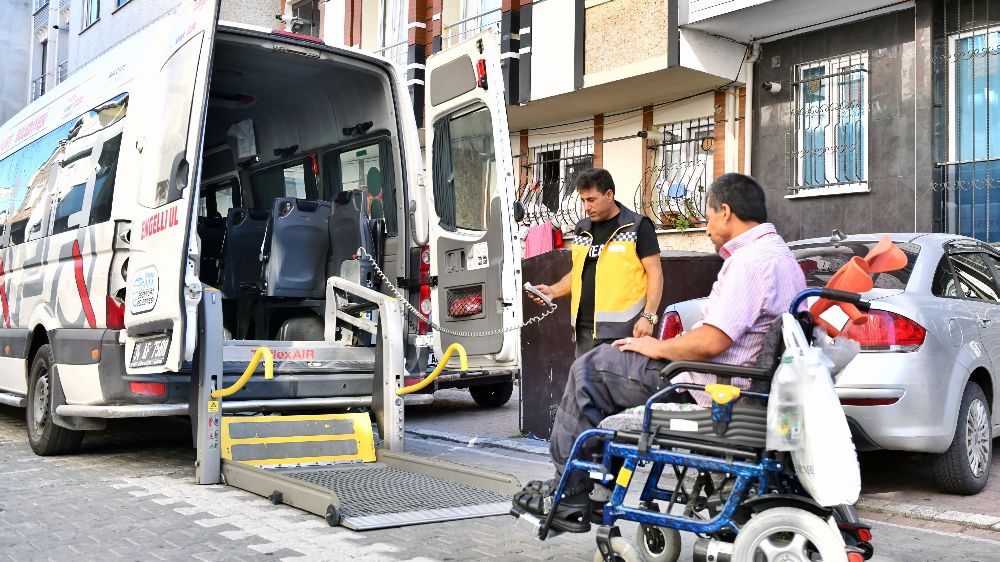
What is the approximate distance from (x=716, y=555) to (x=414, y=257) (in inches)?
170

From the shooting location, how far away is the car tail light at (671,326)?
20.2 feet

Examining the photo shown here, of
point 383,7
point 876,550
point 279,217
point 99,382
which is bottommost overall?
point 876,550

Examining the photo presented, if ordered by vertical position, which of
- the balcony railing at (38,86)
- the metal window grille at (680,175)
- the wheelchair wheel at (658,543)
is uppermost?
the balcony railing at (38,86)

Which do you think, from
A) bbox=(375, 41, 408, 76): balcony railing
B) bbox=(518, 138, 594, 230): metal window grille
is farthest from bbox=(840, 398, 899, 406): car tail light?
bbox=(375, 41, 408, 76): balcony railing

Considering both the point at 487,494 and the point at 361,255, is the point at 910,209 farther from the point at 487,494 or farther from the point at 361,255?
the point at 487,494

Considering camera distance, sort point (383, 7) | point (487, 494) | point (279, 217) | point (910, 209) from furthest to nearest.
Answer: point (383, 7)
point (910, 209)
point (279, 217)
point (487, 494)

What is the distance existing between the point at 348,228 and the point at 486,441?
2.02m

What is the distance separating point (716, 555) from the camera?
3.53 meters

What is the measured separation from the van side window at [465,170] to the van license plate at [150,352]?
2158 mm

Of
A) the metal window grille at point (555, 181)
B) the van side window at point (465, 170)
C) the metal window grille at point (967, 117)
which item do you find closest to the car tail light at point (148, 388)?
the van side window at point (465, 170)

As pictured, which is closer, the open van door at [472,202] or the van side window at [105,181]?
the open van door at [472,202]

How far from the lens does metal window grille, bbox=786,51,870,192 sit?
12586mm

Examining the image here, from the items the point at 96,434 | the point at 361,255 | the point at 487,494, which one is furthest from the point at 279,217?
the point at 487,494

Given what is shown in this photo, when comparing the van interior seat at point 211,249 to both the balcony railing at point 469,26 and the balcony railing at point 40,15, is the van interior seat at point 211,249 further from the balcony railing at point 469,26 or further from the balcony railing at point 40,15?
the balcony railing at point 40,15
